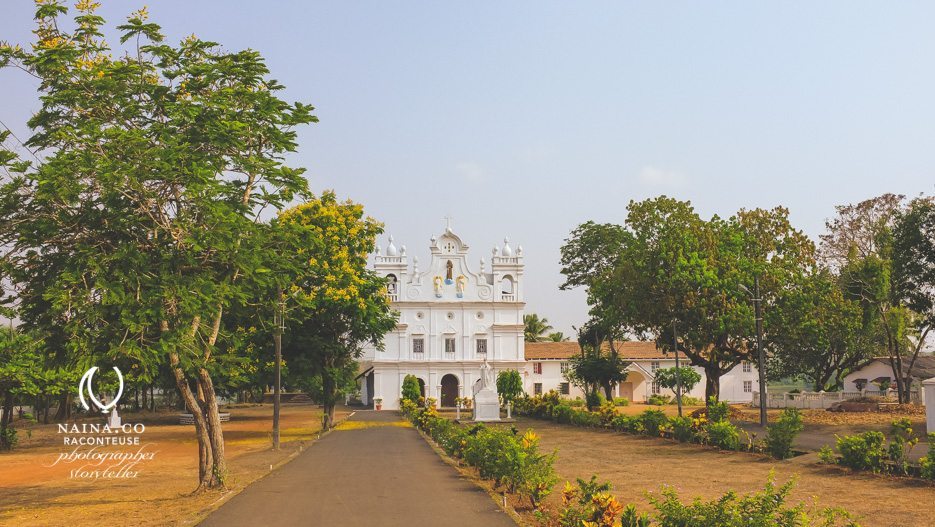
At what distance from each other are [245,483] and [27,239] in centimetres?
668

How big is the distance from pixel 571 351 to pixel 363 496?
57296 millimetres

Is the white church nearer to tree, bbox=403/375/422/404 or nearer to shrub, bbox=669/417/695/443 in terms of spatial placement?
tree, bbox=403/375/422/404

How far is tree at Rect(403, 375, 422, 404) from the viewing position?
6009 centimetres

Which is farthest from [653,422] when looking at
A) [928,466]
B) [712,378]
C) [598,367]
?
[598,367]

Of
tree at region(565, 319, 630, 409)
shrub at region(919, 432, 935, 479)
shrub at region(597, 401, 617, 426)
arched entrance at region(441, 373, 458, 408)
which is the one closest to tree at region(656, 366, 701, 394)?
tree at region(565, 319, 630, 409)

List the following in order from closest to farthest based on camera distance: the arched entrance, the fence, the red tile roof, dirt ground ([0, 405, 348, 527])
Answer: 1. dirt ground ([0, 405, 348, 527])
2. the fence
3. the arched entrance
4. the red tile roof

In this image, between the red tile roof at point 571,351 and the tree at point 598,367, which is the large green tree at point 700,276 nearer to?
the tree at point 598,367

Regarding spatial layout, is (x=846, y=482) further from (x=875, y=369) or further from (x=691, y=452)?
(x=875, y=369)

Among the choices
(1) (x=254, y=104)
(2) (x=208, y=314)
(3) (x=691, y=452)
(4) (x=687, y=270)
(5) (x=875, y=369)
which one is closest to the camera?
(2) (x=208, y=314)

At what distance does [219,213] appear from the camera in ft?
43.6

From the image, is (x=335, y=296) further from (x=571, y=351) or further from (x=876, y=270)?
(x=571, y=351)

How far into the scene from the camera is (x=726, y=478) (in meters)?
17.3

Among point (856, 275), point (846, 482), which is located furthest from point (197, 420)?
point (856, 275)

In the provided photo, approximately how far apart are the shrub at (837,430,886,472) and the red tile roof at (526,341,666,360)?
5213cm
